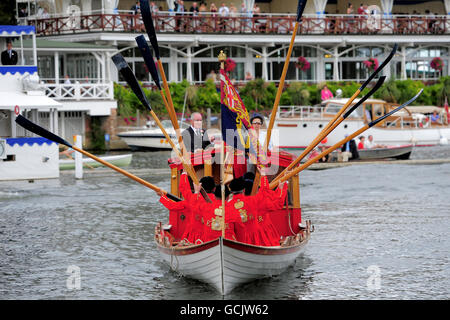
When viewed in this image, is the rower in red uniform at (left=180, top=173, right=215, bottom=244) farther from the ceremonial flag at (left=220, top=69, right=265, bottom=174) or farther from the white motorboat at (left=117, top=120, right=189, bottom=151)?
the white motorboat at (left=117, top=120, right=189, bottom=151)

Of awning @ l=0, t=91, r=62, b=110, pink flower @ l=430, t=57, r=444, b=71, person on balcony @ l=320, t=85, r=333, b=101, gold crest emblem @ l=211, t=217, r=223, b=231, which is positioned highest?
pink flower @ l=430, t=57, r=444, b=71

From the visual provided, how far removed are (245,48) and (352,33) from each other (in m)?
6.46

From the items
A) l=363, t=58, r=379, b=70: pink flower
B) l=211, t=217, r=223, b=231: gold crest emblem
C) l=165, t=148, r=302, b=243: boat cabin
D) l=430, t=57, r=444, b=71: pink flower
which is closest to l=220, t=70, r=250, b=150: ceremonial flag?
l=211, t=217, r=223, b=231: gold crest emblem

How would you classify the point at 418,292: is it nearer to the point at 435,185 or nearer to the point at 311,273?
the point at 311,273

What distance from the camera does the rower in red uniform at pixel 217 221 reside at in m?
13.2

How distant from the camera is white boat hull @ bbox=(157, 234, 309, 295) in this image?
12891 millimetres

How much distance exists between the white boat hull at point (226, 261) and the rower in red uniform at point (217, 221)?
1.23 ft

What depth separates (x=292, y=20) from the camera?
52.1 m

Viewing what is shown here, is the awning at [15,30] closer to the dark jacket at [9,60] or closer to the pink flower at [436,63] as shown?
the dark jacket at [9,60]

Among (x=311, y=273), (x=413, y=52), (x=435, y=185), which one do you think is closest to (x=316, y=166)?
(x=435, y=185)

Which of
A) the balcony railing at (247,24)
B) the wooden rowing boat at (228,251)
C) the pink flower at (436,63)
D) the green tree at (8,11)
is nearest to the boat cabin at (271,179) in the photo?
the wooden rowing boat at (228,251)

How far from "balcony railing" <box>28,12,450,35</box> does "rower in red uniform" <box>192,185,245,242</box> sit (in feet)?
112
